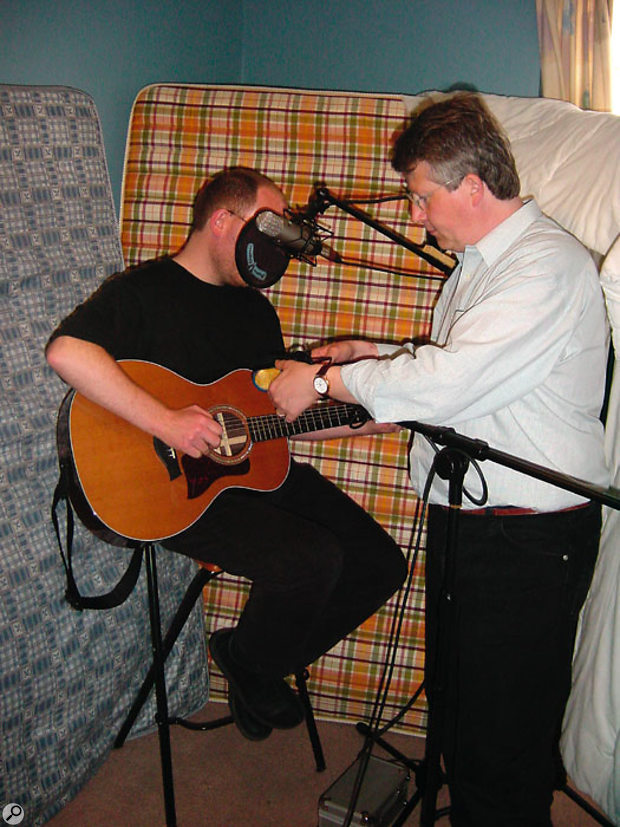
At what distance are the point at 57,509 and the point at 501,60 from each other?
2378 mm

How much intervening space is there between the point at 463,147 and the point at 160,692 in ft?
4.73

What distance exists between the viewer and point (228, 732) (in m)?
2.20

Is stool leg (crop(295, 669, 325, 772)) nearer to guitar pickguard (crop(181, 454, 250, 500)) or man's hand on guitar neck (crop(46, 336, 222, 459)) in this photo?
guitar pickguard (crop(181, 454, 250, 500))

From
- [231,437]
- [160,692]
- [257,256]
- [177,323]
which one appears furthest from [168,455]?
[160,692]

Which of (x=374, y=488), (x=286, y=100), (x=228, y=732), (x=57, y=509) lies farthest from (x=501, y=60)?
(x=228, y=732)

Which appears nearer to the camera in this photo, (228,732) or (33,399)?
(33,399)

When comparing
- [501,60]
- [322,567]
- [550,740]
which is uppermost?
[501,60]

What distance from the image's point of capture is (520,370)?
1.38 m

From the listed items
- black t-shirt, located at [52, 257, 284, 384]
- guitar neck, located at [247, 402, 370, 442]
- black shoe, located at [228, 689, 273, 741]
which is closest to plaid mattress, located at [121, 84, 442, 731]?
black t-shirt, located at [52, 257, 284, 384]

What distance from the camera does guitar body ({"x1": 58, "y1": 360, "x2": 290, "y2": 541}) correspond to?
1.57 meters

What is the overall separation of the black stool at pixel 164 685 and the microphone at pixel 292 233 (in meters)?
0.76

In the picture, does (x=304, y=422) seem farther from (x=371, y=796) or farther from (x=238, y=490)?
(x=371, y=796)

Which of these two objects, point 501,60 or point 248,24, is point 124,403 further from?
point 248,24

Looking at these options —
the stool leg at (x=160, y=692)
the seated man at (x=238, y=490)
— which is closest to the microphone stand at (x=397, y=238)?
the seated man at (x=238, y=490)
